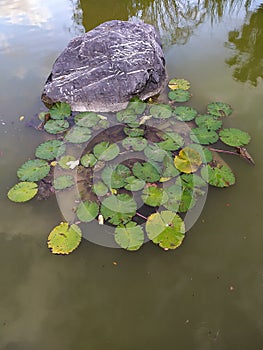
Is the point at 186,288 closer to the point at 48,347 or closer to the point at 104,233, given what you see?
the point at 104,233

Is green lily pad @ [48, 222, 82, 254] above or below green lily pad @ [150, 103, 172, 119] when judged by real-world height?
below

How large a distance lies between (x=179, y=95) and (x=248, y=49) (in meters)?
1.79

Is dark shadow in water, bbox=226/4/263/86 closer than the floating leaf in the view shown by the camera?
No

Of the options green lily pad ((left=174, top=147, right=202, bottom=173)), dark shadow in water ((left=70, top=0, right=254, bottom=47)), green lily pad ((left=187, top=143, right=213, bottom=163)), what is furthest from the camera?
dark shadow in water ((left=70, top=0, right=254, bottom=47))

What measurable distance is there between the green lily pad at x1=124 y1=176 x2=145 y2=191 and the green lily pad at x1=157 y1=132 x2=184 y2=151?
1.62 ft

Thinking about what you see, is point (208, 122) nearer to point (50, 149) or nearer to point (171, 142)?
point (171, 142)

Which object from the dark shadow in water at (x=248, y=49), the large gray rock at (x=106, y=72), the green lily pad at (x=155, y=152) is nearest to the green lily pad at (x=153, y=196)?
the green lily pad at (x=155, y=152)

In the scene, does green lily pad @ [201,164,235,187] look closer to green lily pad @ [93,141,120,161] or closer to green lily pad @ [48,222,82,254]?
green lily pad @ [93,141,120,161]

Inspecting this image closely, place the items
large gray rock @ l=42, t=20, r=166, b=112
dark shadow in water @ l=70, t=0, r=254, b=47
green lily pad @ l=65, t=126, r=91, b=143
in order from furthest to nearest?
dark shadow in water @ l=70, t=0, r=254, b=47 → large gray rock @ l=42, t=20, r=166, b=112 → green lily pad @ l=65, t=126, r=91, b=143

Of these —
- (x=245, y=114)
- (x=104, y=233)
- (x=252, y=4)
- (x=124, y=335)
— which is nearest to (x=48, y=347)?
(x=124, y=335)

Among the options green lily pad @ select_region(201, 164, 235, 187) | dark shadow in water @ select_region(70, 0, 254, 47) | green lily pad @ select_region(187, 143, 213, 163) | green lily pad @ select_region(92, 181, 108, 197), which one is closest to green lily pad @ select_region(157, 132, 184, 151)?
green lily pad @ select_region(187, 143, 213, 163)

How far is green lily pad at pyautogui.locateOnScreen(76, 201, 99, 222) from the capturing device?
7.96ft

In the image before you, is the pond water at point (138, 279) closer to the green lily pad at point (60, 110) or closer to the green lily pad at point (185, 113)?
the green lily pad at point (185, 113)

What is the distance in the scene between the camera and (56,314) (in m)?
2.01
